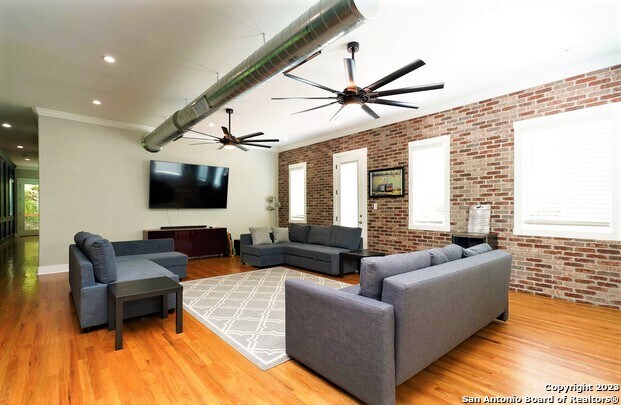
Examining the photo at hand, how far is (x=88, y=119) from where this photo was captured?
19.4 ft

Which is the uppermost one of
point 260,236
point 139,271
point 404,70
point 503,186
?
point 404,70

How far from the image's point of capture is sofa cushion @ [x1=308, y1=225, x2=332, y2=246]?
20.3 ft

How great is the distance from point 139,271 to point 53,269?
132 inches

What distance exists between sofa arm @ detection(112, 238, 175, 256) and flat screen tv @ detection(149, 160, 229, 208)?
5.80ft

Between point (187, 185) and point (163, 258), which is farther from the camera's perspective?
point (187, 185)

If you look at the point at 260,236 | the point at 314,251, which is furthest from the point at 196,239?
the point at 314,251

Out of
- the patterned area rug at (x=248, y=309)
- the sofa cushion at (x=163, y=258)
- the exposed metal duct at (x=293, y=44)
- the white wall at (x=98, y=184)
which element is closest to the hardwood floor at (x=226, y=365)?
the patterned area rug at (x=248, y=309)

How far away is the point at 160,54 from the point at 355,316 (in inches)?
137

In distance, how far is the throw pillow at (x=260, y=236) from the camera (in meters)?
6.29

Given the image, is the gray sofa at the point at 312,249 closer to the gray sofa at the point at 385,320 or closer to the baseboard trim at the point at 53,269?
the gray sofa at the point at 385,320

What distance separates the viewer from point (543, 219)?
4078 mm

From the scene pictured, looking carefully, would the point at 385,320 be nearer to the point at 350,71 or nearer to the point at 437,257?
the point at 437,257

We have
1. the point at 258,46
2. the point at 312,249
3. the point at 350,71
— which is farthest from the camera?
the point at 312,249

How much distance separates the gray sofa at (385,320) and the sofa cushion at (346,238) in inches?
127
